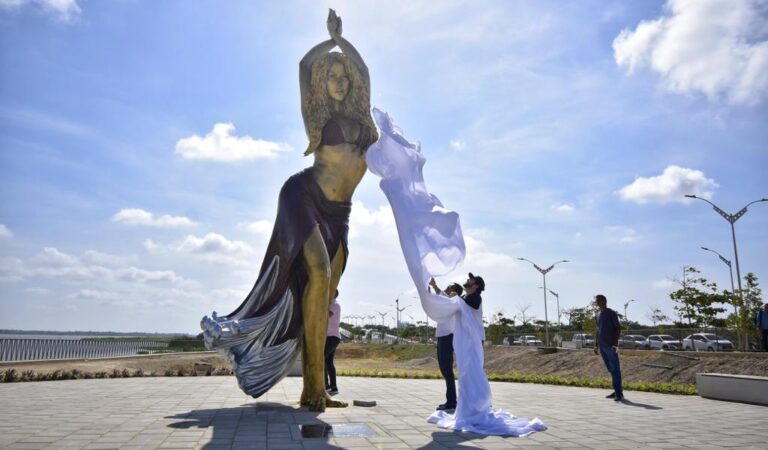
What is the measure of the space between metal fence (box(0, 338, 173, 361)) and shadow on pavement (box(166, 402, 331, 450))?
12.9 meters

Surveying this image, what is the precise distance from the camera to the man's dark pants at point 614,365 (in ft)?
29.0

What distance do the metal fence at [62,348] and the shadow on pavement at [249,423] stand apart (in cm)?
1285

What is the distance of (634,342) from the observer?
108 feet

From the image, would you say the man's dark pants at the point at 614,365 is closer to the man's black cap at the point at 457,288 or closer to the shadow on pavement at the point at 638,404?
the shadow on pavement at the point at 638,404

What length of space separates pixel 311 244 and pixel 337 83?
2.27 meters

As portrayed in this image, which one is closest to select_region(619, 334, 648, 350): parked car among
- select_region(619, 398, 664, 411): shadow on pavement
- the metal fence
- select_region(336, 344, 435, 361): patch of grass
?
select_region(336, 344, 435, 361): patch of grass

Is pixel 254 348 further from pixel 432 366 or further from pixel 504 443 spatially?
pixel 432 366

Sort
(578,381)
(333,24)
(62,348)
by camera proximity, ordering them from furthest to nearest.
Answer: (62,348) < (578,381) < (333,24)

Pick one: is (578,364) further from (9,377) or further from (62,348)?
(62,348)

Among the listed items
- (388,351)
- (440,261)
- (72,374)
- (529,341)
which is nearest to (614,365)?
(440,261)

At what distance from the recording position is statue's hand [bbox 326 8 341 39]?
26.3 ft

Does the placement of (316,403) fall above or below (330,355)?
below

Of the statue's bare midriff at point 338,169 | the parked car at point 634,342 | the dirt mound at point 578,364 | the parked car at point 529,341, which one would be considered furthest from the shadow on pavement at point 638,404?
the parked car at point 529,341

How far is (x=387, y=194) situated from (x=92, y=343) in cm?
1970
